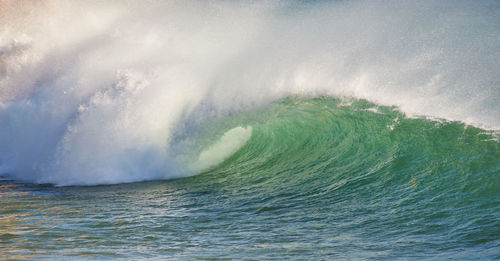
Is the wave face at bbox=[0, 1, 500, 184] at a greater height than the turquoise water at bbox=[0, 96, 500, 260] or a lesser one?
greater

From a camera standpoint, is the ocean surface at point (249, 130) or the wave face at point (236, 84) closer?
the ocean surface at point (249, 130)

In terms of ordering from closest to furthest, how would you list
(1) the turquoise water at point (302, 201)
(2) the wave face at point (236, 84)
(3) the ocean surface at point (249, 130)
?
1. (1) the turquoise water at point (302, 201)
2. (3) the ocean surface at point (249, 130)
3. (2) the wave face at point (236, 84)

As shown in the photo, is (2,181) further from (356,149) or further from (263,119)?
(356,149)

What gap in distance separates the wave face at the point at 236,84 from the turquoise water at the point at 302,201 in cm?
7

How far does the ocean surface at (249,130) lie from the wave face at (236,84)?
36 mm

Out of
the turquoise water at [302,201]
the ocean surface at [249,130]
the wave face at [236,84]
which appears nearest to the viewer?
the turquoise water at [302,201]

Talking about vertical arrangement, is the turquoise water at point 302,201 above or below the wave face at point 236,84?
below

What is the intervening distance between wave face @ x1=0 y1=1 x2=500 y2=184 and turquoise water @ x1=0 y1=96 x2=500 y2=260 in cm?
7

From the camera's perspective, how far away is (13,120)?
12586mm

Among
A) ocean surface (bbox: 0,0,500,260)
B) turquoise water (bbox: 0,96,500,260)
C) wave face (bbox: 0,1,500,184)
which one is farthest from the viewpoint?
wave face (bbox: 0,1,500,184)

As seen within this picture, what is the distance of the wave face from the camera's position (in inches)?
340

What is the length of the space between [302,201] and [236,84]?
382 cm

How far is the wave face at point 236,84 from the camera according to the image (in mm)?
8641

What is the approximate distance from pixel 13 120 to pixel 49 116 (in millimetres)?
2562
